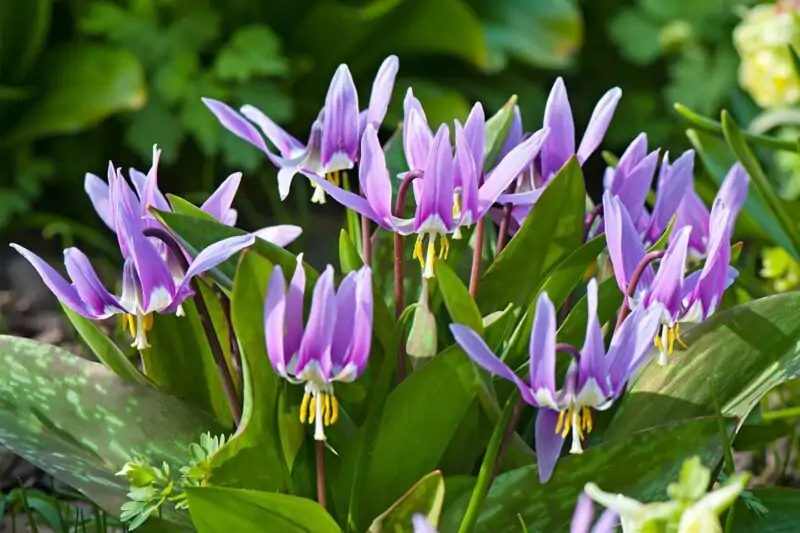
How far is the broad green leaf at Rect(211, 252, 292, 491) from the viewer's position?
1240mm

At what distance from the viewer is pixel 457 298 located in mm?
1262

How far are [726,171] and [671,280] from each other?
108 centimetres

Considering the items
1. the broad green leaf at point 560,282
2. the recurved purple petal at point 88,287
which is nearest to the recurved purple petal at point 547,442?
the broad green leaf at point 560,282

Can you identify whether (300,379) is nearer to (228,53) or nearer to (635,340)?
(635,340)

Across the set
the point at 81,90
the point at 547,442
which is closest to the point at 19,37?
the point at 81,90

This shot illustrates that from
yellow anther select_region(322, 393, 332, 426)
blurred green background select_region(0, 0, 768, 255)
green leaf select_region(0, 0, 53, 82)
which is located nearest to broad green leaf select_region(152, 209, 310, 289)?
yellow anther select_region(322, 393, 332, 426)

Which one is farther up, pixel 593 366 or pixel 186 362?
pixel 593 366

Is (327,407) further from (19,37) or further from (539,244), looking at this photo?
(19,37)

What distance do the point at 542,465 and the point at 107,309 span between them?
0.48 metres

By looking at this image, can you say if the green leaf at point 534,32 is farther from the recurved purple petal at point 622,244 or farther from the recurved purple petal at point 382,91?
the recurved purple petal at point 622,244

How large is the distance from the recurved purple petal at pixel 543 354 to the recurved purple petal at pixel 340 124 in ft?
1.16

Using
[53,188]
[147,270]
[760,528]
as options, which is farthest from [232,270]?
[53,188]

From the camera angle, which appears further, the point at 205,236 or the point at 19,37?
the point at 19,37

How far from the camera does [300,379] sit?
1.22m
